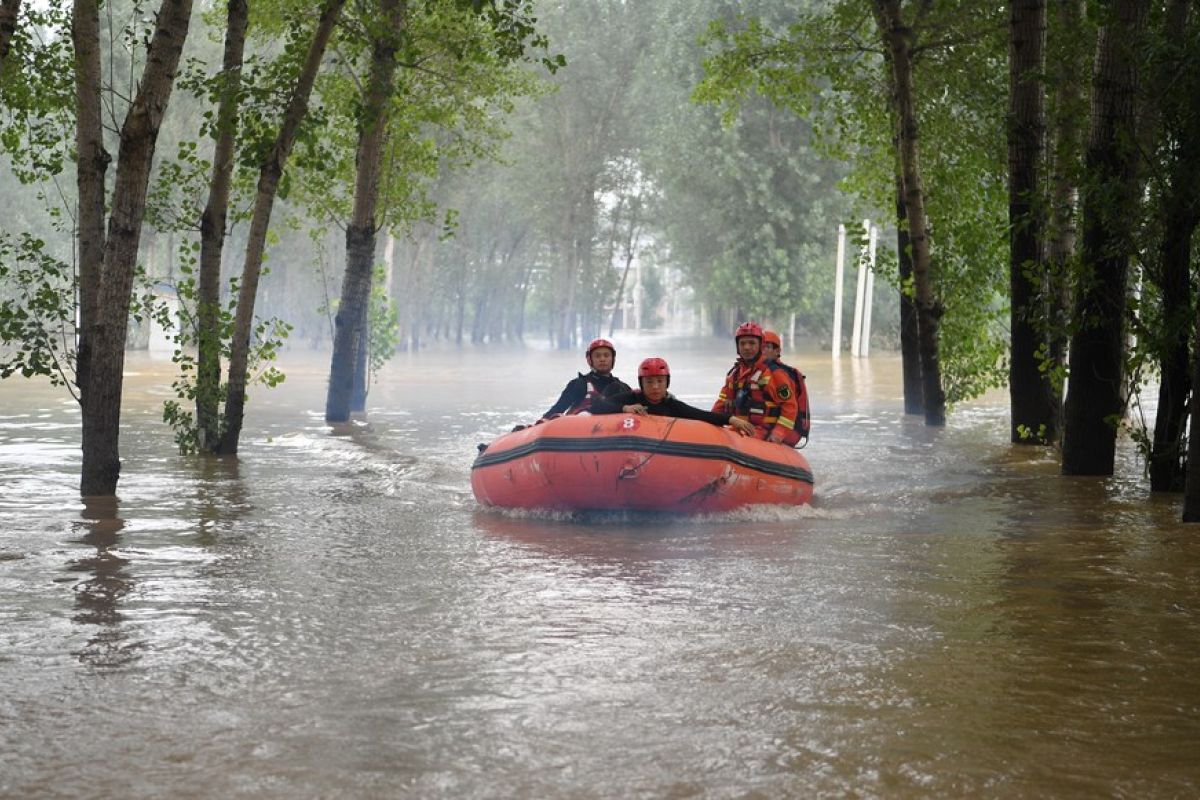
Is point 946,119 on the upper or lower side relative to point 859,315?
upper

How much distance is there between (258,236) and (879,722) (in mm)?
11084

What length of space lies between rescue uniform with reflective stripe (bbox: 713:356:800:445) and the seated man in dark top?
1.94 feet

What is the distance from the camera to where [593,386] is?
1336cm

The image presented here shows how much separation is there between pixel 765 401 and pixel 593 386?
147 centimetres

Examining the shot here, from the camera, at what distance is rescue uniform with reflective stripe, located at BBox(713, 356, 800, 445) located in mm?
13352

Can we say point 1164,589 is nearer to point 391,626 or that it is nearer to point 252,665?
point 391,626

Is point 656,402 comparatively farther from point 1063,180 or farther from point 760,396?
point 1063,180

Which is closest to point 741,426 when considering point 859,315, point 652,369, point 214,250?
point 652,369

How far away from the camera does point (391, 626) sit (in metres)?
7.77

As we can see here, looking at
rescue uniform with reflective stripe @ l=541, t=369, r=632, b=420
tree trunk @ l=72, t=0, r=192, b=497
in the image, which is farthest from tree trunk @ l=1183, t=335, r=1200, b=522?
tree trunk @ l=72, t=0, r=192, b=497

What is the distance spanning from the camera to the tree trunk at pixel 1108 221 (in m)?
12.3

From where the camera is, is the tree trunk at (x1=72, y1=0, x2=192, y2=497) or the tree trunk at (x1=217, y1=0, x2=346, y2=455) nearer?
the tree trunk at (x1=72, y1=0, x2=192, y2=497)

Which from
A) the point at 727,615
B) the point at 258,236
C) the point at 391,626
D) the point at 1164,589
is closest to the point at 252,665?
the point at 391,626

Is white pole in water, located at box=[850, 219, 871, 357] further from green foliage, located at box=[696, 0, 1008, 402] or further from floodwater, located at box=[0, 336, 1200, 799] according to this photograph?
floodwater, located at box=[0, 336, 1200, 799]
